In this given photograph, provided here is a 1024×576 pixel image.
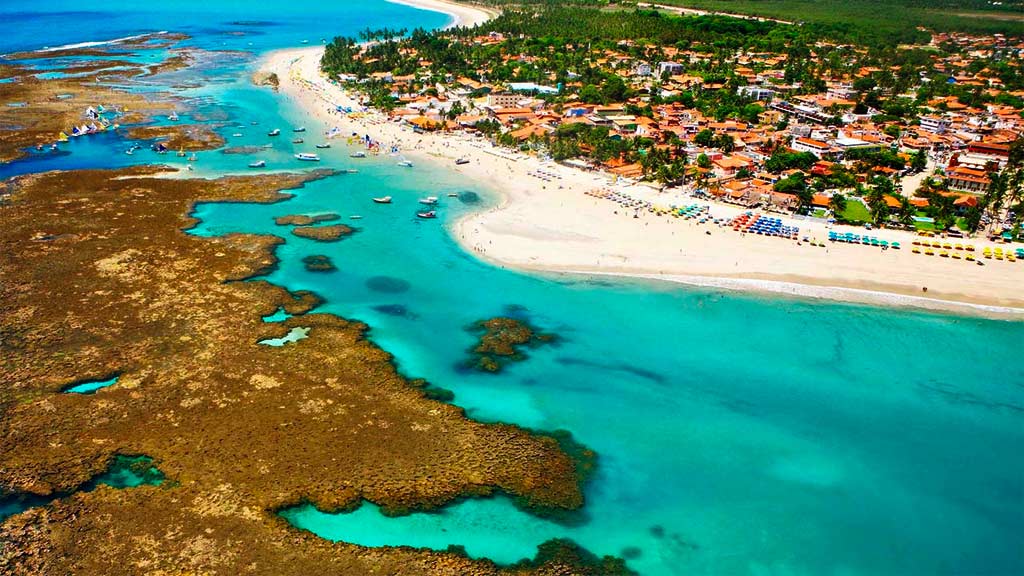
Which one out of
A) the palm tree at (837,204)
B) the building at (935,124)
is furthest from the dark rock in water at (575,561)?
the building at (935,124)

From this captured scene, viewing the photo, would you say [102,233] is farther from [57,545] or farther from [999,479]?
[999,479]

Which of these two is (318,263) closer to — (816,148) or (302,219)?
(302,219)

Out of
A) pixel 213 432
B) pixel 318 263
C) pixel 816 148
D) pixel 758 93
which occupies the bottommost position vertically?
pixel 213 432

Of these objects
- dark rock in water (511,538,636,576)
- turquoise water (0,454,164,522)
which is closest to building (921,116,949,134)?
dark rock in water (511,538,636,576)

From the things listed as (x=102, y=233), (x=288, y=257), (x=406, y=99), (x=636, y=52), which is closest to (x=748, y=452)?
(x=288, y=257)

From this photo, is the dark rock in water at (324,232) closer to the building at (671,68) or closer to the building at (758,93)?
the building at (758,93)

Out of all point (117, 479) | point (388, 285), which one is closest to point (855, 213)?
point (388, 285)

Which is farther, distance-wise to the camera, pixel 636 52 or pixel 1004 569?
pixel 636 52

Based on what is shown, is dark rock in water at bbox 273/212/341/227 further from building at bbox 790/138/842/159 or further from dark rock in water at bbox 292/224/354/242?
building at bbox 790/138/842/159
